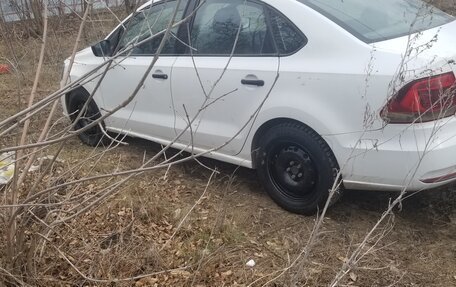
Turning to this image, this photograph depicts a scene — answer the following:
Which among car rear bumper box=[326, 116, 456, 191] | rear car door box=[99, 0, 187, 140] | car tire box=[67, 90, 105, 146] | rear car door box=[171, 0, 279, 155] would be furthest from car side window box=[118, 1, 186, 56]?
car rear bumper box=[326, 116, 456, 191]

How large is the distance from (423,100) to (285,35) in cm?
106

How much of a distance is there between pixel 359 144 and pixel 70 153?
125 inches

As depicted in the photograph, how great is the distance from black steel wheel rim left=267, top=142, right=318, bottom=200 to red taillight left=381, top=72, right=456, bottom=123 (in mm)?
700

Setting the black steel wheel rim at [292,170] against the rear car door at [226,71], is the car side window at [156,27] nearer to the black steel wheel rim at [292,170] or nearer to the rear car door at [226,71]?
the rear car door at [226,71]

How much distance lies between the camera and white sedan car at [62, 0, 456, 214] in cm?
302

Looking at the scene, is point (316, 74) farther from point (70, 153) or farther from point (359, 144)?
point (70, 153)

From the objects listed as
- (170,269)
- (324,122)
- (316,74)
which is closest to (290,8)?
(316,74)

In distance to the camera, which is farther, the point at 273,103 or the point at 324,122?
the point at 273,103

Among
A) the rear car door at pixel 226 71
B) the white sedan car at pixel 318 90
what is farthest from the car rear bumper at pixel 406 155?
the rear car door at pixel 226 71

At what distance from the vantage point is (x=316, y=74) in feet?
10.9

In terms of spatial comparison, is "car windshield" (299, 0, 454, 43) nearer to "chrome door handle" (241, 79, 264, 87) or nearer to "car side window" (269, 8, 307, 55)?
"car side window" (269, 8, 307, 55)

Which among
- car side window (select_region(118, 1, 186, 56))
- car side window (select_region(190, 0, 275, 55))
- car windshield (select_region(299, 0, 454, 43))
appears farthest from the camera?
car side window (select_region(118, 1, 186, 56))

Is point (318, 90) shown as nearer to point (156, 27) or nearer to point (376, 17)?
point (376, 17)

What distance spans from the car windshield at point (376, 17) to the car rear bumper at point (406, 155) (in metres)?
0.62
